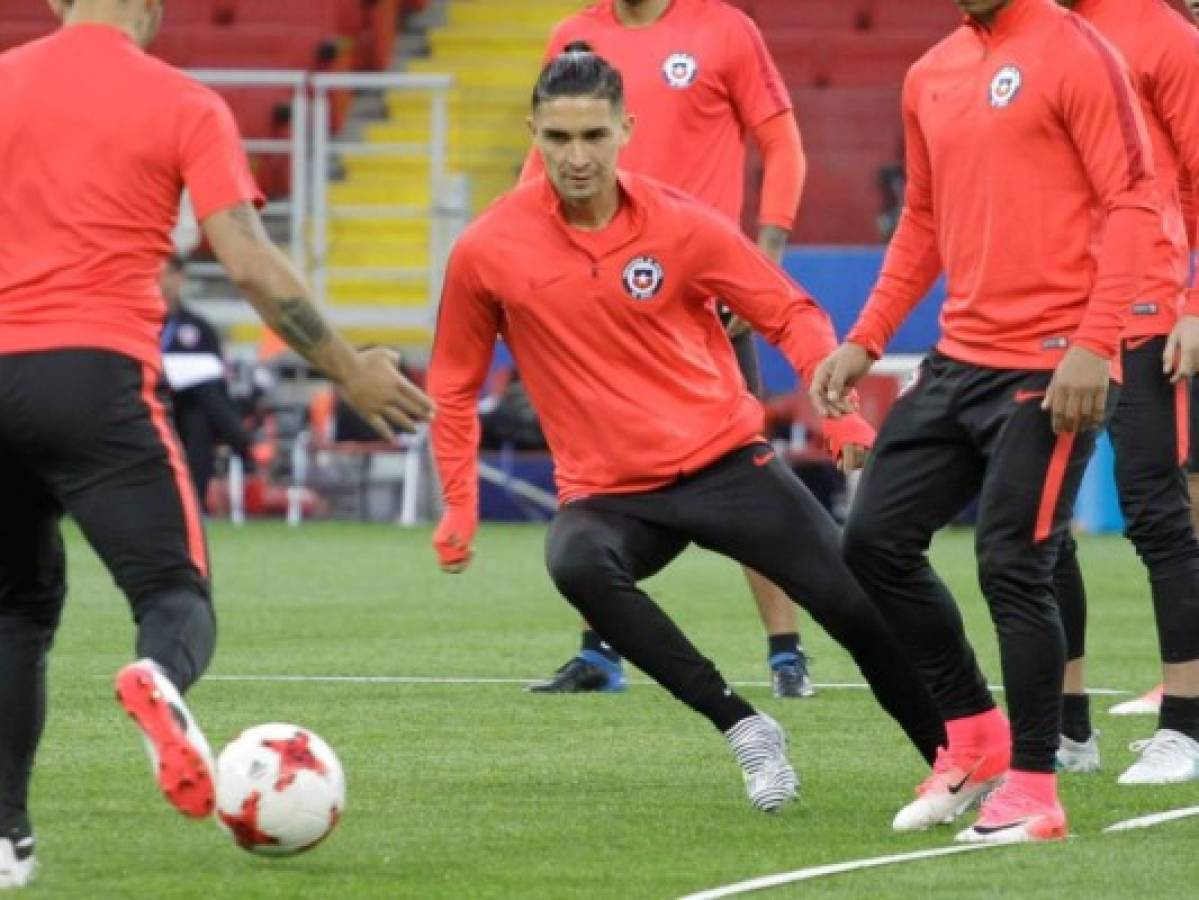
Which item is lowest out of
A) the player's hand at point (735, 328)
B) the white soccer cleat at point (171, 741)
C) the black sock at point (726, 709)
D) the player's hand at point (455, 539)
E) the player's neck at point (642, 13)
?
the black sock at point (726, 709)

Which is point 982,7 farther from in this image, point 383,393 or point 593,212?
point 383,393

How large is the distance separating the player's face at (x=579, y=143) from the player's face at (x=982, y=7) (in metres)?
1.00

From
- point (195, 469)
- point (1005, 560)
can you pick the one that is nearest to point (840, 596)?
point (1005, 560)

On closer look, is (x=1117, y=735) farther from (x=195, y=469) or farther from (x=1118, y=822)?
(x=195, y=469)

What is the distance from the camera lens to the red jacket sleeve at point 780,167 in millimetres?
10094

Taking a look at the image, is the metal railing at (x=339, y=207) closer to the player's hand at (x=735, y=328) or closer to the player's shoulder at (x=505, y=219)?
the player's hand at (x=735, y=328)

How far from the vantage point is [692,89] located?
9.95 meters

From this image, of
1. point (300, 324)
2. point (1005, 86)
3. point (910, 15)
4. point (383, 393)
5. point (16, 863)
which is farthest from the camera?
point (910, 15)

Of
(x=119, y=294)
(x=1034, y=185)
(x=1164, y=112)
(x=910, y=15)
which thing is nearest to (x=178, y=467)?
(x=119, y=294)

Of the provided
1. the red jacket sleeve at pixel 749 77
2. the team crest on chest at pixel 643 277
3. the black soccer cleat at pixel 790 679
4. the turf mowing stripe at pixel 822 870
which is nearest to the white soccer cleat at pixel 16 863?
the turf mowing stripe at pixel 822 870

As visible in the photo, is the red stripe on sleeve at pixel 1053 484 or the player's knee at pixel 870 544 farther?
the player's knee at pixel 870 544

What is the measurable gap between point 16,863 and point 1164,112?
378cm

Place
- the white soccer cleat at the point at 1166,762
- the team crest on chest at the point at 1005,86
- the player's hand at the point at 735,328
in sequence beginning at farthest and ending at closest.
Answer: the player's hand at the point at 735,328 → the white soccer cleat at the point at 1166,762 → the team crest on chest at the point at 1005,86

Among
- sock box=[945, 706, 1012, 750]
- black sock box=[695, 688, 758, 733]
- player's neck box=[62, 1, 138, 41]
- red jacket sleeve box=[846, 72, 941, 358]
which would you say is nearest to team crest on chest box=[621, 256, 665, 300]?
red jacket sleeve box=[846, 72, 941, 358]
